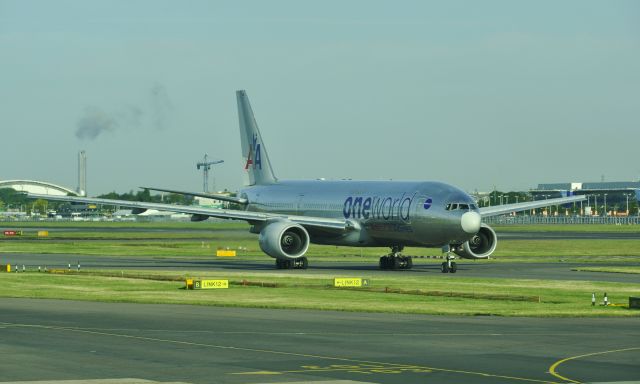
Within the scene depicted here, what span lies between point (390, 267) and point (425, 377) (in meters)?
45.8

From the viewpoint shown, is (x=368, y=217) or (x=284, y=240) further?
(x=368, y=217)

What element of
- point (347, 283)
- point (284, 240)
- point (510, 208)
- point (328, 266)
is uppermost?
point (510, 208)

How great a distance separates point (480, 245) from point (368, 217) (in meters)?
7.35

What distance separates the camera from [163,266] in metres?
72.9

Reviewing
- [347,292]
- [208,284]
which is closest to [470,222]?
[347,292]

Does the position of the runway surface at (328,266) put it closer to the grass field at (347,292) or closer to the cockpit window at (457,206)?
the grass field at (347,292)

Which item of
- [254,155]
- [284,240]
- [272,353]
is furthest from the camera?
[254,155]

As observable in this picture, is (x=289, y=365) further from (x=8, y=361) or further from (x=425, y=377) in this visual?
(x=8, y=361)

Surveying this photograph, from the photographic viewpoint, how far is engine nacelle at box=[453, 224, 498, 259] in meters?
72.6

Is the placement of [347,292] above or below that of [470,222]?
below

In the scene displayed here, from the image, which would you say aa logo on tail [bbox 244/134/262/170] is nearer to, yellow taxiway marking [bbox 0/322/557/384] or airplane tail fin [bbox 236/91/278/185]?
airplane tail fin [bbox 236/91/278/185]

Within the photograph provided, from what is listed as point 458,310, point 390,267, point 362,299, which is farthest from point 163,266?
point 458,310

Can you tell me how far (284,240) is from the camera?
71.6 metres

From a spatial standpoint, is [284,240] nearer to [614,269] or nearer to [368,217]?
[368,217]
